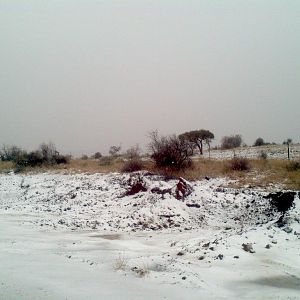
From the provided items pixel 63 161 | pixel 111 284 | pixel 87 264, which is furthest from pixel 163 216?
pixel 63 161

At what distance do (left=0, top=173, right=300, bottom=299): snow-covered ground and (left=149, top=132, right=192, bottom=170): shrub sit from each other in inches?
238

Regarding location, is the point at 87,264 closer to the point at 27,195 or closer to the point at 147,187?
the point at 147,187

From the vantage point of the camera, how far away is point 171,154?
23969mm

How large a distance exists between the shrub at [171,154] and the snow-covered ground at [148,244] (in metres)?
6.05

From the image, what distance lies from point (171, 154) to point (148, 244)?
46.9 ft

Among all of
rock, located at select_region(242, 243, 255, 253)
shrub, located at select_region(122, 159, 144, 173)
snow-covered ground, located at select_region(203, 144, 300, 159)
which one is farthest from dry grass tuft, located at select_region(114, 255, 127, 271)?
snow-covered ground, located at select_region(203, 144, 300, 159)

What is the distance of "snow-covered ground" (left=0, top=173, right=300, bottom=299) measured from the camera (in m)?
6.14

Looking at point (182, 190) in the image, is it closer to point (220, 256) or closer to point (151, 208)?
point (151, 208)

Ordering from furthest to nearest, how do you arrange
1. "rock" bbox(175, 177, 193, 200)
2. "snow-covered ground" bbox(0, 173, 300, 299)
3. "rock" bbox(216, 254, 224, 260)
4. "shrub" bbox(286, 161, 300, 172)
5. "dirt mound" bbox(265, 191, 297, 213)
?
"shrub" bbox(286, 161, 300, 172) < "rock" bbox(175, 177, 193, 200) < "dirt mound" bbox(265, 191, 297, 213) < "rock" bbox(216, 254, 224, 260) < "snow-covered ground" bbox(0, 173, 300, 299)

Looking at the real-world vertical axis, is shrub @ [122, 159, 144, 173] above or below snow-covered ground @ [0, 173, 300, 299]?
above

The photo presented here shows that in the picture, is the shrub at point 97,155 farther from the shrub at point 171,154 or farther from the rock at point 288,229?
the rock at point 288,229

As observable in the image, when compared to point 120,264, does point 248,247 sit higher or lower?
lower

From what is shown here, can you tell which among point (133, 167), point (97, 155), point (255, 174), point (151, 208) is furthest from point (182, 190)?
point (97, 155)

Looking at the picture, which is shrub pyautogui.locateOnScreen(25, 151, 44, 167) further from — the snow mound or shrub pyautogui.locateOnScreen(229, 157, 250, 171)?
shrub pyautogui.locateOnScreen(229, 157, 250, 171)
